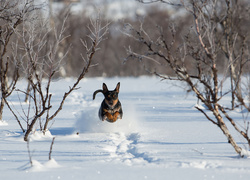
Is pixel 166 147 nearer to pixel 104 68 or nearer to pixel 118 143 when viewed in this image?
pixel 118 143

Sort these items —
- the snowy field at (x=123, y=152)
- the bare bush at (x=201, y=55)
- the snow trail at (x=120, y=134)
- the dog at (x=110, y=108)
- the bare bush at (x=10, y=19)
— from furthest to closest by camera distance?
the dog at (x=110, y=108) → the bare bush at (x=10, y=19) → the snow trail at (x=120, y=134) → the bare bush at (x=201, y=55) → the snowy field at (x=123, y=152)

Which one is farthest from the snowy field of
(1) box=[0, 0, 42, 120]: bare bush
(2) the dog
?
(1) box=[0, 0, 42, 120]: bare bush

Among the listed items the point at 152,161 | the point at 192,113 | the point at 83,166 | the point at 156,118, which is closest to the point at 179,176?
the point at 152,161

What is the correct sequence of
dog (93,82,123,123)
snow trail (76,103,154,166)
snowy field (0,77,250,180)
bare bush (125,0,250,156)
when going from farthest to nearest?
dog (93,82,123,123) → snow trail (76,103,154,166) → bare bush (125,0,250,156) → snowy field (0,77,250,180)

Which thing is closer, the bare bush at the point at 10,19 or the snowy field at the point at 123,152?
the snowy field at the point at 123,152

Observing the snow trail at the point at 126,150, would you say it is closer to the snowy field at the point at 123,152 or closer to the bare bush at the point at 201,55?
the snowy field at the point at 123,152

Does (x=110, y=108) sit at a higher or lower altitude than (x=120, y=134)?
higher

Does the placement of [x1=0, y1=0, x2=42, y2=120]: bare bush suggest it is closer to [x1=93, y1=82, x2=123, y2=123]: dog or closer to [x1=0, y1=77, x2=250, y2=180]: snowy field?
[x1=0, y1=77, x2=250, y2=180]: snowy field

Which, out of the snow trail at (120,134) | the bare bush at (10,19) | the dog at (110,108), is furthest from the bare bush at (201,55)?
the bare bush at (10,19)

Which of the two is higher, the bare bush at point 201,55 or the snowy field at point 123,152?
the bare bush at point 201,55

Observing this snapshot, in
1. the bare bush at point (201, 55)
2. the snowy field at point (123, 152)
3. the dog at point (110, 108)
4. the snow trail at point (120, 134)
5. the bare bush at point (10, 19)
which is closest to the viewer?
the snowy field at point (123, 152)

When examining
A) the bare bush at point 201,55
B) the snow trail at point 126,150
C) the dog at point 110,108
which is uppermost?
the bare bush at point 201,55

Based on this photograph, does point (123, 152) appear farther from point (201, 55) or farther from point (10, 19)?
point (10, 19)

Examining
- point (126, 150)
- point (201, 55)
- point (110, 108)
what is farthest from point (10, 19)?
point (201, 55)
